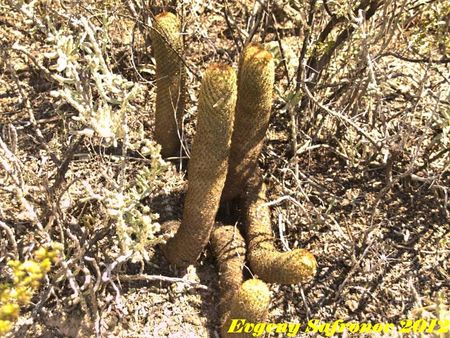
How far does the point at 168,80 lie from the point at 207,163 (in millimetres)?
630

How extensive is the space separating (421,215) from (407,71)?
3.60 ft

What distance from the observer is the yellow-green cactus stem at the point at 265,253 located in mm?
2916

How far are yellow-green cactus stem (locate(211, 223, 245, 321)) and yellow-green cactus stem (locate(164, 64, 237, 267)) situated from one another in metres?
0.10

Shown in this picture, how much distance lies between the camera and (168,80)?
3.42 meters

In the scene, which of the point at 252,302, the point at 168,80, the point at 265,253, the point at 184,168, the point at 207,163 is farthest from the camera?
the point at 184,168

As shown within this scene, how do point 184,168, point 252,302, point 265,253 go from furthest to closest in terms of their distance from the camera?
1. point 184,168
2. point 265,253
3. point 252,302

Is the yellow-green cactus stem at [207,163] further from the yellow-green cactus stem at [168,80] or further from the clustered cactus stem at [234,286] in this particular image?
the yellow-green cactus stem at [168,80]

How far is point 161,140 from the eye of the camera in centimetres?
364

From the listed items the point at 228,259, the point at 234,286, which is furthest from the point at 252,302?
the point at 228,259

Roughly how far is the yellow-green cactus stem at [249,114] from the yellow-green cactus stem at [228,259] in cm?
24

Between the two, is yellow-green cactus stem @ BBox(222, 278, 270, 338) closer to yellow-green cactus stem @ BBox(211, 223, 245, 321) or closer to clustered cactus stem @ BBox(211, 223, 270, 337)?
clustered cactus stem @ BBox(211, 223, 270, 337)

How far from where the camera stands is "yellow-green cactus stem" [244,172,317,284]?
Answer: 2.92 meters

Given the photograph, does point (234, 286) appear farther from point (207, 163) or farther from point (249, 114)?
point (249, 114)

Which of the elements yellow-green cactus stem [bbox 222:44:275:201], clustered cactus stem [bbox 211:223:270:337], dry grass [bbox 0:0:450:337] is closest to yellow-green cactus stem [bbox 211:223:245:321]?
clustered cactus stem [bbox 211:223:270:337]
